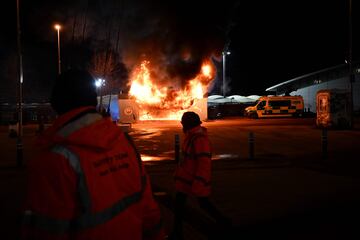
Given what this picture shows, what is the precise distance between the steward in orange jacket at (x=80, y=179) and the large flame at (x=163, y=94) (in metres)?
32.5

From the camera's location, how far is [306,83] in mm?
53656

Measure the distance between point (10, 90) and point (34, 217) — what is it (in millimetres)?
53620

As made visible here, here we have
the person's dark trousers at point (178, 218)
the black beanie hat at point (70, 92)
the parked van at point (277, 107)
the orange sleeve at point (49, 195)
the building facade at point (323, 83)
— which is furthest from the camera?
the building facade at point (323, 83)

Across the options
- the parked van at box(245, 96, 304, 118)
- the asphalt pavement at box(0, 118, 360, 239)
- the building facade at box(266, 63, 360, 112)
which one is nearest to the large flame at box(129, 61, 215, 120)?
the parked van at box(245, 96, 304, 118)

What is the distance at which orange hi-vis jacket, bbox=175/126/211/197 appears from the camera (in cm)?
551

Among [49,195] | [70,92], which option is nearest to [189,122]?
[70,92]

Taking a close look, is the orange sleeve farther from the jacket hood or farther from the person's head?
the person's head

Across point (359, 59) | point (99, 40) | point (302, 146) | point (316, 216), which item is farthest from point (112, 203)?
point (359, 59)

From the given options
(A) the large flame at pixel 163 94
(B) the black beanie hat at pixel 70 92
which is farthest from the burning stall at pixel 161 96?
(B) the black beanie hat at pixel 70 92

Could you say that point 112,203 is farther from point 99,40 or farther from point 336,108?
point 99,40

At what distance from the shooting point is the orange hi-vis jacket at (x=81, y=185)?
6.47ft

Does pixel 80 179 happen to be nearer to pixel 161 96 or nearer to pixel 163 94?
pixel 163 94

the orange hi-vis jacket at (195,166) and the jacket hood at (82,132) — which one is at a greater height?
the jacket hood at (82,132)

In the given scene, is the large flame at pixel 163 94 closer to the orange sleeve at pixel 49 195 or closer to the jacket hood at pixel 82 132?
the jacket hood at pixel 82 132
